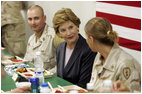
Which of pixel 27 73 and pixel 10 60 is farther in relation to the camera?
pixel 10 60

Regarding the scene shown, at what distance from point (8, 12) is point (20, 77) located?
277 cm

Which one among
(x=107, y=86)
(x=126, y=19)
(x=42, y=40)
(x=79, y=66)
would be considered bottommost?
(x=79, y=66)

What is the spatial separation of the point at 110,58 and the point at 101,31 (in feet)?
0.67

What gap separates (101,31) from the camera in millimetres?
2240

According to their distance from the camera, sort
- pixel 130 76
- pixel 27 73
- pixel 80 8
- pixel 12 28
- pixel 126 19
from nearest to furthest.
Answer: pixel 130 76, pixel 27 73, pixel 126 19, pixel 80 8, pixel 12 28

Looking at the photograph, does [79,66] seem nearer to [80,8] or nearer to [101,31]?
→ [101,31]

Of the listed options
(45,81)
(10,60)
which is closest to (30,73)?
(45,81)

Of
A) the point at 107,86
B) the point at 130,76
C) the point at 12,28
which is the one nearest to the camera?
the point at 107,86

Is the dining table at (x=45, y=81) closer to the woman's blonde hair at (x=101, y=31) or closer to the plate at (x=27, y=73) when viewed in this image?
the plate at (x=27, y=73)

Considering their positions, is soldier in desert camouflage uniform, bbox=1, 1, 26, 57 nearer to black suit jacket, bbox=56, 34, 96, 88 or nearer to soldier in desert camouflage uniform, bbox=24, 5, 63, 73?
soldier in desert camouflage uniform, bbox=24, 5, 63, 73

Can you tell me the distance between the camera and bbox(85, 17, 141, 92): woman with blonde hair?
2.10 metres

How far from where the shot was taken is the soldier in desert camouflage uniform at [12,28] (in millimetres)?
5414

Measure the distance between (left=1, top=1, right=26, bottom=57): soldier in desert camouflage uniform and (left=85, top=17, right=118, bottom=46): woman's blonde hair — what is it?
3.39 m

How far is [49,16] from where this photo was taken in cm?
595
